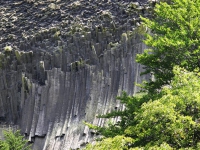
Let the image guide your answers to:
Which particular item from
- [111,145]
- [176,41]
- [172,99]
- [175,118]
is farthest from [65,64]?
[175,118]

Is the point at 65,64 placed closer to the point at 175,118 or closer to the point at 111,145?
the point at 111,145

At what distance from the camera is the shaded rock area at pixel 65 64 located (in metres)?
20.2

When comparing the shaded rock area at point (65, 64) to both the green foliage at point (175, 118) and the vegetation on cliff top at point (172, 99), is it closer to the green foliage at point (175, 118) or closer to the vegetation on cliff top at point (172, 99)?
the vegetation on cliff top at point (172, 99)

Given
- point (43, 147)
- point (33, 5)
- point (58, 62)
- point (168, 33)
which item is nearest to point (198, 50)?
point (168, 33)

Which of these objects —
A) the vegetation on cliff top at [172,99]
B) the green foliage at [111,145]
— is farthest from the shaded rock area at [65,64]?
the green foliage at [111,145]

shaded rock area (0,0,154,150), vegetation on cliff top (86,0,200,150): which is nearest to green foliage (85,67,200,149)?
vegetation on cliff top (86,0,200,150)

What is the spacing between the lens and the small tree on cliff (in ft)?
35.3

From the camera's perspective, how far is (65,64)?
23609mm

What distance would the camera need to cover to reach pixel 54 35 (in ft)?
84.6

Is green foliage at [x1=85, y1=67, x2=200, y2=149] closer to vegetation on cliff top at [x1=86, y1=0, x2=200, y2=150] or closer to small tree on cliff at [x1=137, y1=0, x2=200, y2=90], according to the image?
vegetation on cliff top at [x1=86, y1=0, x2=200, y2=150]

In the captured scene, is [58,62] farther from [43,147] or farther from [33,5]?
[33,5]

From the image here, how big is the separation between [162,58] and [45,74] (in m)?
13.2

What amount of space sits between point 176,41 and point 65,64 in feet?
45.7

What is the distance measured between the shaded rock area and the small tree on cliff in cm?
804
